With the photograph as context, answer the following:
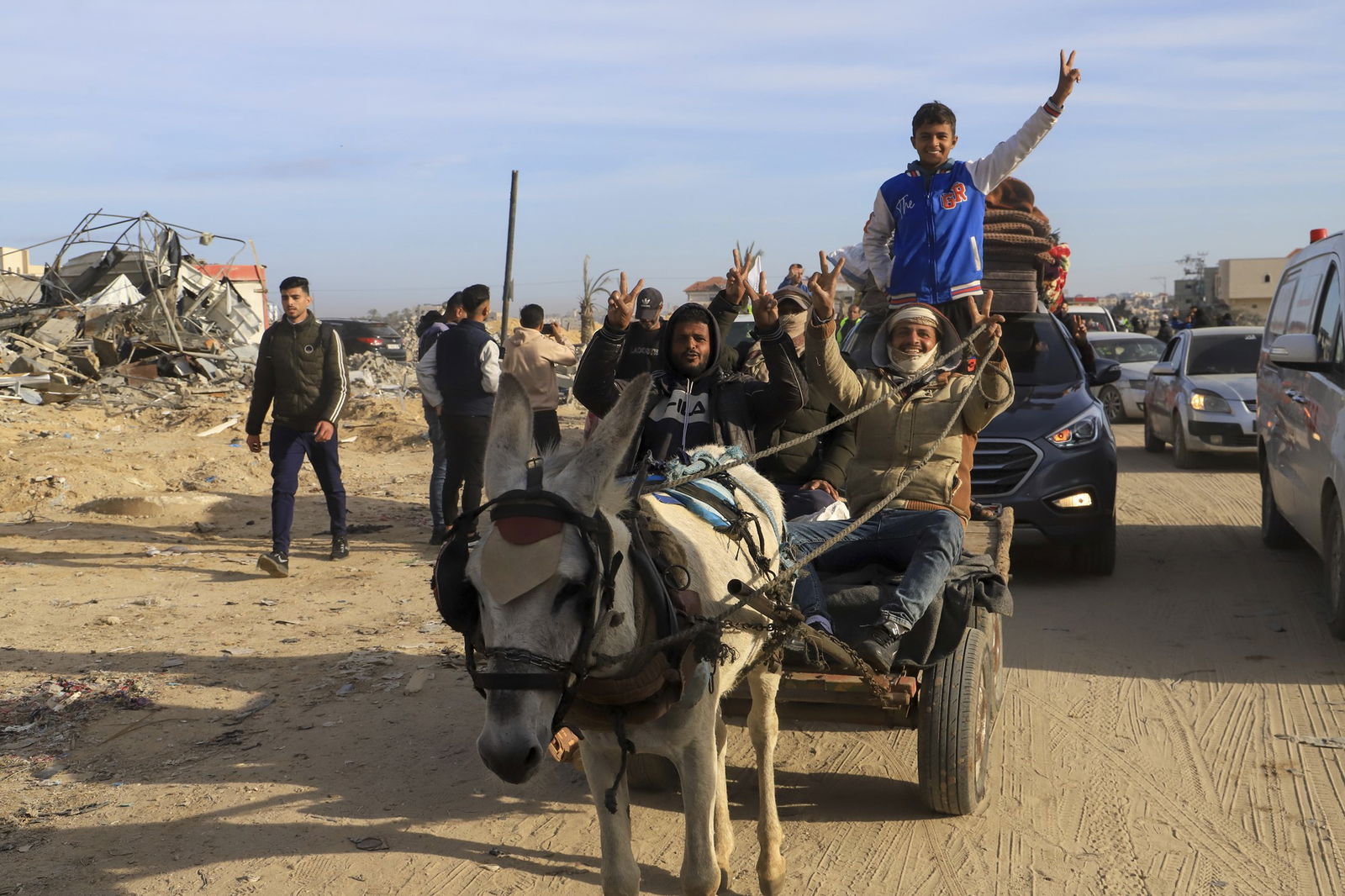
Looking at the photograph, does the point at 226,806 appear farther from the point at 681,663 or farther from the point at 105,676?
the point at 681,663

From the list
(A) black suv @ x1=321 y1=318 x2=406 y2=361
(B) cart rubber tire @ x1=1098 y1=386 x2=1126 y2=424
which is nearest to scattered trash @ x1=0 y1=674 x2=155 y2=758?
(B) cart rubber tire @ x1=1098 y1=386 x2=1126 y2=424

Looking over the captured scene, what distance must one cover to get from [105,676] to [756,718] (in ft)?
14.5

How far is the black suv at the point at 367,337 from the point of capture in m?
34.9

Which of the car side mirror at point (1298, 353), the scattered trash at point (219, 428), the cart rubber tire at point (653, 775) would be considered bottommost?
the cart rubber tire at point (653, 775)

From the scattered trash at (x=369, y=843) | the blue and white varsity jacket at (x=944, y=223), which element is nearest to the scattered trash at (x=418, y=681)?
the scattered trash at (x=369, y=843)

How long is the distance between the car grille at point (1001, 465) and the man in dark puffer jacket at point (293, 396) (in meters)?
5.30

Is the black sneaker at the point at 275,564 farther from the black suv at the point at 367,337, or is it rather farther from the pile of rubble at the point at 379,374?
the black suv at the point at 367,337

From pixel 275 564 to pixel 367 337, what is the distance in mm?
26867

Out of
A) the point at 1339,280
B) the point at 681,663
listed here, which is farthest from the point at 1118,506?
the point at 681,663

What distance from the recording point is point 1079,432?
8.78 m

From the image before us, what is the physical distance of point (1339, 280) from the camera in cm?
775

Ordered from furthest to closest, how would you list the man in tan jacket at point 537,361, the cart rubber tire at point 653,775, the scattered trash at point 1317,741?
the man in tan jacket at point 537,361, the scattered trash at point 1317,741, the cart rubber tire at point 653,775

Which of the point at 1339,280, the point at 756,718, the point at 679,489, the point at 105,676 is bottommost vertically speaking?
the point at 105,676

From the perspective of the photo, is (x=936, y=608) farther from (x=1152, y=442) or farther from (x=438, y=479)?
(x=1152, y=442)
